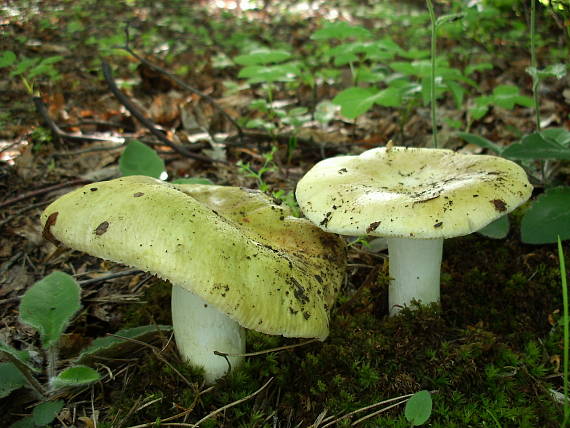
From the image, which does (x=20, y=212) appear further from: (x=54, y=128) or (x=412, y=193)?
(x=412, y=193)

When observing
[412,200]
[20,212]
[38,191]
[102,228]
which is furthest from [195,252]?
[38,191]

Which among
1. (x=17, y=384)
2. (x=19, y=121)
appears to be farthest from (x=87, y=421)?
(x=19, y=121)

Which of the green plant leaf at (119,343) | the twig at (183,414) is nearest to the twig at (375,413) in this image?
the twig at (183,414)

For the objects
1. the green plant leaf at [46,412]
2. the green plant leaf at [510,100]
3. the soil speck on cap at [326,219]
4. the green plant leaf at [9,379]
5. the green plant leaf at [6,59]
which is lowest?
the green plant leaf at [46,412]

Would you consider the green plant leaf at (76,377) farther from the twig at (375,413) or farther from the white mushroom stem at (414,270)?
the white mushroom stem at (414,270)

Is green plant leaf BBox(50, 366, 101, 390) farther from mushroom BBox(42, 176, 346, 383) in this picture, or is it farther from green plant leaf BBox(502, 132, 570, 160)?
green plant leaf BBox(502, 132, 570, 160)

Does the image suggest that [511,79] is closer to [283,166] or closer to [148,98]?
[283,166]
